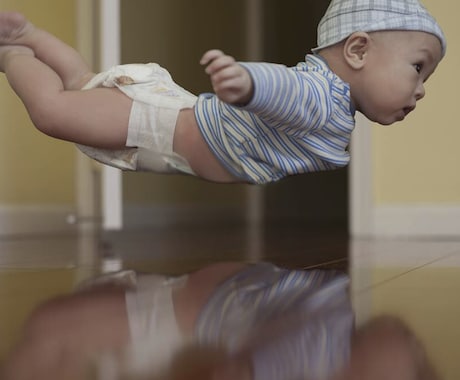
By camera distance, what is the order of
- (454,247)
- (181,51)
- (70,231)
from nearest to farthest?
(454,247)
(70,231)
(181,51)

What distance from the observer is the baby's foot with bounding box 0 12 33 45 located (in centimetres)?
131

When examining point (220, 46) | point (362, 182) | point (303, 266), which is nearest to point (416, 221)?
point (362, 182)

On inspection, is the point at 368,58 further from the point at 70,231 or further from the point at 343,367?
the point at 70,231

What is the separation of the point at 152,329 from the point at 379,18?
0.61 m

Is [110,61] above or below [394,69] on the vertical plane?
above

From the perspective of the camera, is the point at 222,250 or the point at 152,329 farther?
the point at 222,250

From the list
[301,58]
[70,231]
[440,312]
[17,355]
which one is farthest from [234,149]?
[301,58]

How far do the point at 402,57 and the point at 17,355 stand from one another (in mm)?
724

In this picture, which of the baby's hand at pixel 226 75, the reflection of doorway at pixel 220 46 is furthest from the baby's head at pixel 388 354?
the reflection of doorway at pixel 220 46

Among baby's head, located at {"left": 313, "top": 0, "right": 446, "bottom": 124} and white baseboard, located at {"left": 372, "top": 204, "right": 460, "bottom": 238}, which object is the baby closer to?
baby's head, located at {"left": 313, "top": 0, "right": 446, "bottom": 124}

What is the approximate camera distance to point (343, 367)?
59cm

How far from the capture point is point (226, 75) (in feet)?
3.00

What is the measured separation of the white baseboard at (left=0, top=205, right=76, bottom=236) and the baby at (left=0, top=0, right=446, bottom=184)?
1588 mm

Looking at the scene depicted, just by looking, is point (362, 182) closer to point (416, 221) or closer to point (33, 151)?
point (416, 221)
